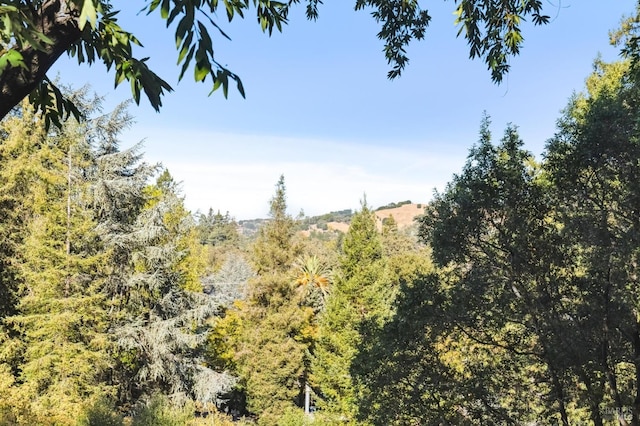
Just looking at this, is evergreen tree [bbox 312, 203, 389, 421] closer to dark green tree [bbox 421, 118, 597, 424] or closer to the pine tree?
the pine tree

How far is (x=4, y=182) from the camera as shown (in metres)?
14.5

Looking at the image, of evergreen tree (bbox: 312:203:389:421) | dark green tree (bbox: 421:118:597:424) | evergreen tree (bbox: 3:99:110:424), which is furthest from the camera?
evergreen tree (bbox: 312:203:389:421)

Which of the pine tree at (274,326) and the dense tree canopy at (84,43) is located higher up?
the dense tree canopy at (84,43)

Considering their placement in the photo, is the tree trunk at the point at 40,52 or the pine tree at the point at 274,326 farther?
the pine tree at the point at 274,326

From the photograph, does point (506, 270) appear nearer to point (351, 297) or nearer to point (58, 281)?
point (58, 281)

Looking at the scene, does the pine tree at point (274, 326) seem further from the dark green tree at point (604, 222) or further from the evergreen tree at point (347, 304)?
the dark green tree at point (604, 222)

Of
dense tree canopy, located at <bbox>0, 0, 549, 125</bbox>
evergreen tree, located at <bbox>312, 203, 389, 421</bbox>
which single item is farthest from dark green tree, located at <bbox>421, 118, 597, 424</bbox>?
evergreen tree, located at <bbox>312, 203, 389, 421</bbox>

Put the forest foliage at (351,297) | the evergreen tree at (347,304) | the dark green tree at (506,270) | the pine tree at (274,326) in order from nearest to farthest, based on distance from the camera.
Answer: the forest foliage at (351,297) < the dark green tree at (506,270) < the evergreen tree at (347,304) < the pine tree at (274,326)

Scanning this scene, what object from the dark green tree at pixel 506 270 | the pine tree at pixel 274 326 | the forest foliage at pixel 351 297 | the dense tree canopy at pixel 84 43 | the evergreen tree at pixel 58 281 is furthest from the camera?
the pine tree at pixel 274 326

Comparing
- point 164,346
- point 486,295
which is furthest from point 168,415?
point 486,295

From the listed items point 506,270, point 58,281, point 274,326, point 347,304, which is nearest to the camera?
point 506,270

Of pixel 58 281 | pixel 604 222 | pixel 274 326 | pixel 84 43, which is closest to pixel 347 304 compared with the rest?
pixel 274 326

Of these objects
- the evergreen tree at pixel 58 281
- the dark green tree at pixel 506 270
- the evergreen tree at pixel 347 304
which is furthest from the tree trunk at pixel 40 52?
the evergreen tree at pixel 347 304

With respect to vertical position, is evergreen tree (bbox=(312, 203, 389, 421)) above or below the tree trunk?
below
